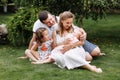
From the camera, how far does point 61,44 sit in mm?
6422

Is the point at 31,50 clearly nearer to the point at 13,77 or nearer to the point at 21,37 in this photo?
the point at 13,77

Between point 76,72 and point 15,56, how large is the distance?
1.90 m

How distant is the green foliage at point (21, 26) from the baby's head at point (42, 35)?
1527 millimetres

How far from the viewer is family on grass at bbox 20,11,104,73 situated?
19.6ft

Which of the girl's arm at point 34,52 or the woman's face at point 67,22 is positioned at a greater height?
the woman's face at point 67,22

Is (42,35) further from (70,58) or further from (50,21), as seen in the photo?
(70,58)

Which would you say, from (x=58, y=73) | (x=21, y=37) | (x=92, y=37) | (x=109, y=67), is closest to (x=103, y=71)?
(x=109, y=67)

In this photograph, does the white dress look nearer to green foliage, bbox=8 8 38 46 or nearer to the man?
the man

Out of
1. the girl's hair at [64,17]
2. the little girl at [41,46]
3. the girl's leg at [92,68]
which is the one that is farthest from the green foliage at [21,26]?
the girl's leg at [92,68]

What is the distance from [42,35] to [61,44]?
42cm

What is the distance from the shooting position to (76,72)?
18.9 feet

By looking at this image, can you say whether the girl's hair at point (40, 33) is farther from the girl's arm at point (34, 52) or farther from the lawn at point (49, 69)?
the lawn at point (49, 69)

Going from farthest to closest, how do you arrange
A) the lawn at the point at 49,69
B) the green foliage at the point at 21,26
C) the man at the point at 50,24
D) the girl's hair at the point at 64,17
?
the green foliage at the point at 21,26 < the man at the point at 50,24 < the girl's hair at the point at 64,17 < the lawn at the point at 49,69

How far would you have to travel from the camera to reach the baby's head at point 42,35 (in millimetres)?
6570
